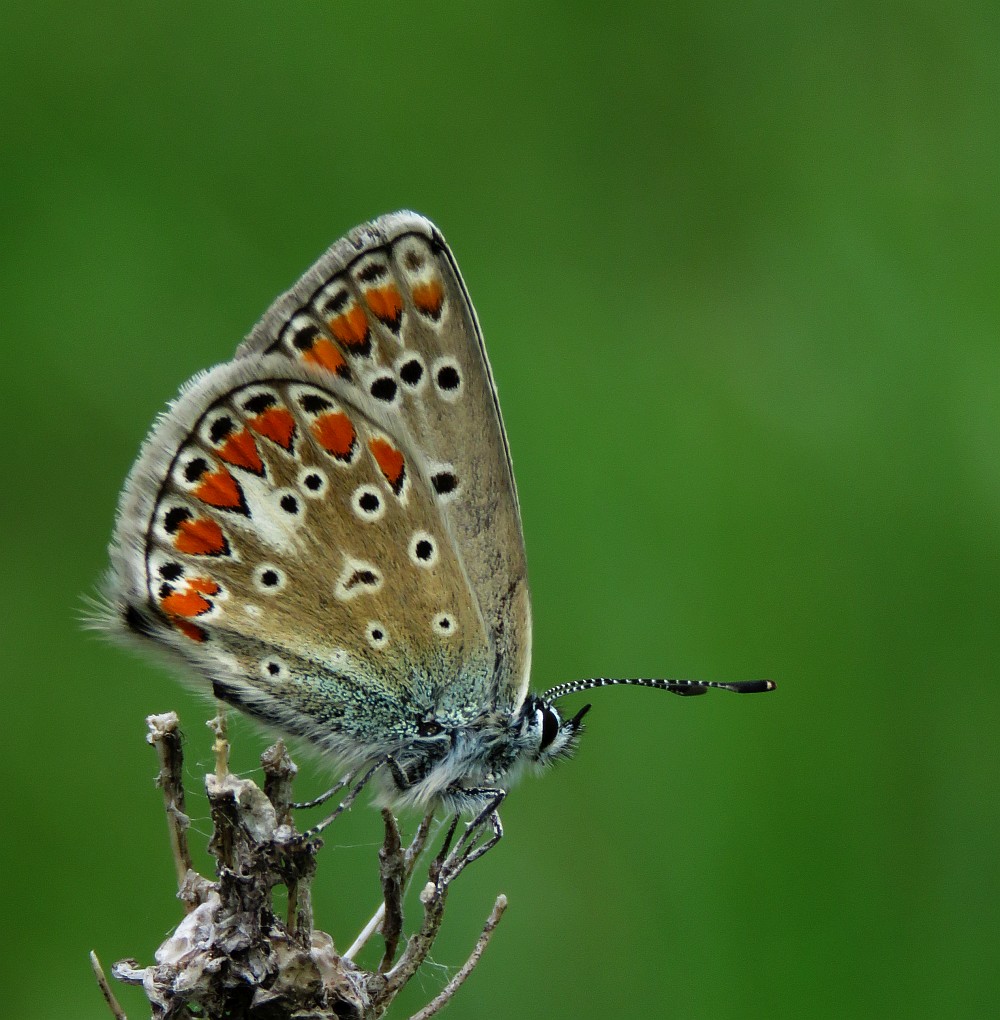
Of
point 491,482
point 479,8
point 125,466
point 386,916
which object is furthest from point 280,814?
point 479,8

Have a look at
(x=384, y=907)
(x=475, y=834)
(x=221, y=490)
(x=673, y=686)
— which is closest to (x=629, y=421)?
(x=673, y=686)

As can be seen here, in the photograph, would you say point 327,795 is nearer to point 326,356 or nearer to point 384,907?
point 384,907

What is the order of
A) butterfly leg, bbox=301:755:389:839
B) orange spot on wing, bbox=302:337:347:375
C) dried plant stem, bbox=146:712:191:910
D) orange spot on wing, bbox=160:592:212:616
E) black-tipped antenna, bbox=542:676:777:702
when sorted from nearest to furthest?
dried plant stem, bbox=146:712:191:910 → butterfly leg, bbox=301:755:389:839 → orange spot on wing, bbox=160:592:212:616 → orange spot on wing, bbox=302:337:347:375 → black-tipped antenna, bbox=542:676:777:702

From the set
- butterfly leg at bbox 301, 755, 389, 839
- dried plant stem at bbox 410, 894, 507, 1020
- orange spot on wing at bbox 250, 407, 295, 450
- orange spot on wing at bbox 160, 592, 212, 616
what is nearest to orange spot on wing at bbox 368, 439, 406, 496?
orange spot on wing at bbox 250, 407, 295, 450

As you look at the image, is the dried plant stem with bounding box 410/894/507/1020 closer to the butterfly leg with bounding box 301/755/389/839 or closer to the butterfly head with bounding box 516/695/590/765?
the butterfly leg with bounding box 301/755/389/839

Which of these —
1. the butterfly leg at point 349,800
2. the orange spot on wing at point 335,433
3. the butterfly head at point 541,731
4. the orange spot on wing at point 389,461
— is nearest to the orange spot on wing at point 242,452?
the orange spot on wing at point 335,433

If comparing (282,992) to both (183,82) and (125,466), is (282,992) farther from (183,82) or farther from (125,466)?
(183,82)
